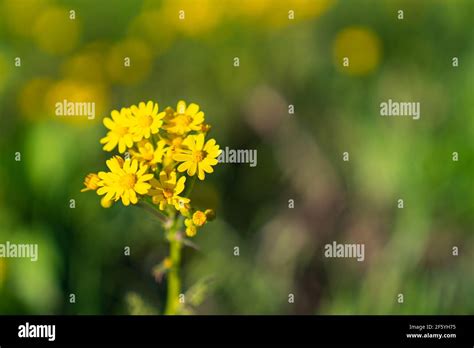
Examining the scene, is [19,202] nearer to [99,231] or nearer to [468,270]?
[99,231]

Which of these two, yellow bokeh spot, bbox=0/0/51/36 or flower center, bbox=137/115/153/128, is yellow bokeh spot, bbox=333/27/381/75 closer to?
flower center, bbox=137/115/153/128

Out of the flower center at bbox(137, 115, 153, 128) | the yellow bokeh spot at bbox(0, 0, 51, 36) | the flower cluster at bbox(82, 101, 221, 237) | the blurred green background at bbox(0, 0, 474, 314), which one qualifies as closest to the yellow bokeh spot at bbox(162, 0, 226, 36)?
the blurred green background at bbox(0, 0, 474, 314)

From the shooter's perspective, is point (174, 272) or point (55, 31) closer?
point (174, 272)

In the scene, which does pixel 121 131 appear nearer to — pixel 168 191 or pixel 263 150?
pixel 168 191

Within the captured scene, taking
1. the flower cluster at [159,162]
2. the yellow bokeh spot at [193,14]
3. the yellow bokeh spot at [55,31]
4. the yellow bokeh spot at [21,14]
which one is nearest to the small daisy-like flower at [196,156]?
the flower cluster at [159,162]

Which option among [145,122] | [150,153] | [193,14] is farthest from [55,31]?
[150,153]

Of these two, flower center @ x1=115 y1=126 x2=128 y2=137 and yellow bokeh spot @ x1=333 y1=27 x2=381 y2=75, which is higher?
yellow bokeh spot @ x1=333 y1=27 x2=381 y2=75
